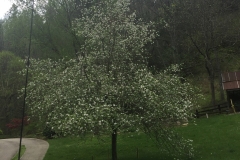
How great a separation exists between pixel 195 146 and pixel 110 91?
24.0 feet

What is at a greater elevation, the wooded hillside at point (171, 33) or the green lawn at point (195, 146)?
the wooded hillside at point (171, 33)

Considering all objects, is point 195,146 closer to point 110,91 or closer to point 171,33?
point 110,91

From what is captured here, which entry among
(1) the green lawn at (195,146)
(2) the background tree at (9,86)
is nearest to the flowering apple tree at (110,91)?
(1) the green lawn at (195,146)

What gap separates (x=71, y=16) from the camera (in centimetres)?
2533

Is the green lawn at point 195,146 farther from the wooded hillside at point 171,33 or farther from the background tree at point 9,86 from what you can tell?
the background tree at point 9,86

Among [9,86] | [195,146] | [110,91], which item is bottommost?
[195,146]

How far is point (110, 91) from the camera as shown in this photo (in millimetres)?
11227

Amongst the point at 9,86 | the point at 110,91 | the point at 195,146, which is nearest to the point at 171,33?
the point at 195,146

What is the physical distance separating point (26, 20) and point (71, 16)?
6.20 metres

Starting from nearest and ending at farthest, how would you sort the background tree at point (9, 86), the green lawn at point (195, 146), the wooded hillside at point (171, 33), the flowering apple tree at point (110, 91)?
the flowering apple tree at point (110, 91)
the green lawn at point (195, 146)
the wooded hillside at point (171, 33)
the background tree at point (9, 86)

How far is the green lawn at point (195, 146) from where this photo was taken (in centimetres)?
1399

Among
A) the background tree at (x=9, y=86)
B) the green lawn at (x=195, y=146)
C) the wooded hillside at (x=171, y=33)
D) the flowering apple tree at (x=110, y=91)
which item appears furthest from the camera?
the background tree at (x=9, y=86)

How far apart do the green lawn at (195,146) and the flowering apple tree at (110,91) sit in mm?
2072

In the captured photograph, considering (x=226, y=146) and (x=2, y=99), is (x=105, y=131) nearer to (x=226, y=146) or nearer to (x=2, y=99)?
(x=226, y=146)
